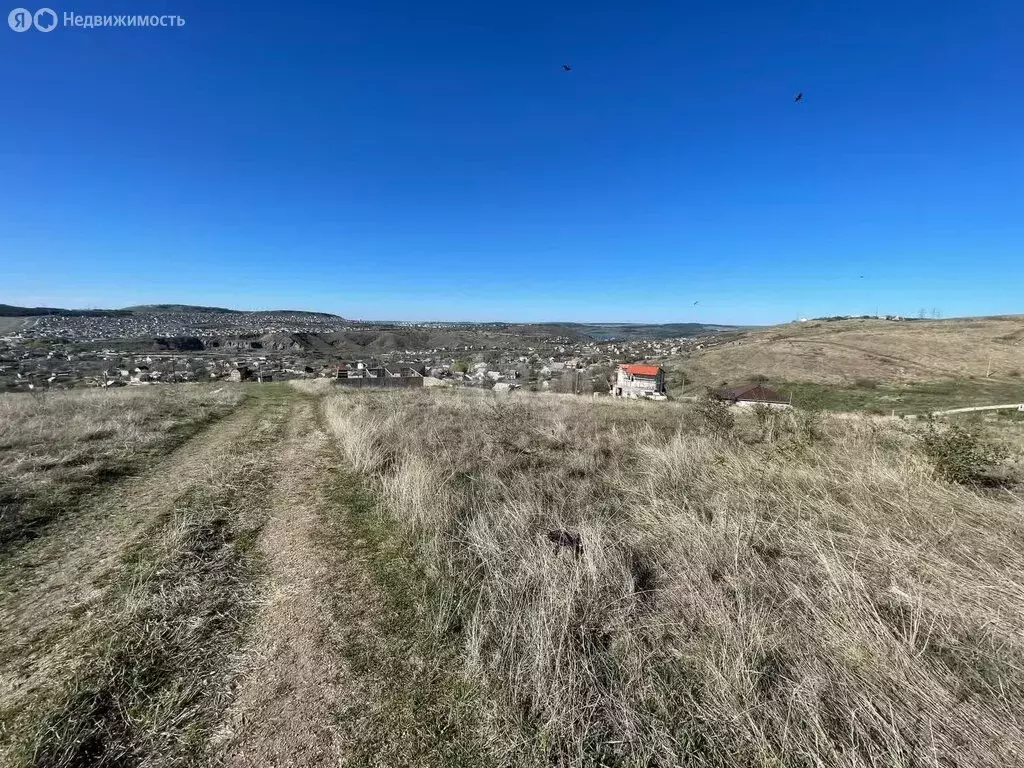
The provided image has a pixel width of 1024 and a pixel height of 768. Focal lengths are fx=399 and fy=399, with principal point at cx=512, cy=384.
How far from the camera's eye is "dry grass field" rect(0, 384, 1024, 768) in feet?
7.36

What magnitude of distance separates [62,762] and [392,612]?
6.28 ft

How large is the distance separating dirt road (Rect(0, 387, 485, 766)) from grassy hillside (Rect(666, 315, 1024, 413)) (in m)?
39.9

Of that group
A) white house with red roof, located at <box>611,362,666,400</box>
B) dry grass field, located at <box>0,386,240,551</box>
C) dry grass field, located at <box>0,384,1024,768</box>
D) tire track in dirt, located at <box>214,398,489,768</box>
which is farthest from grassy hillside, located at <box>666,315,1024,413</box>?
dry grass field, located at <box>0,386,240,551</box>

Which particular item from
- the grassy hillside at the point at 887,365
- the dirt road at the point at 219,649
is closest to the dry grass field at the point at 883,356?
the grassy hillside at the point at 887,365

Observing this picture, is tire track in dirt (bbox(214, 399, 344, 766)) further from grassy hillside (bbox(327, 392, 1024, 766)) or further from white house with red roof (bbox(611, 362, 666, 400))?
white house with red roof (bbox(611, 362, 666, 400))

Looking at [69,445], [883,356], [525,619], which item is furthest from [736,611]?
[883,356]

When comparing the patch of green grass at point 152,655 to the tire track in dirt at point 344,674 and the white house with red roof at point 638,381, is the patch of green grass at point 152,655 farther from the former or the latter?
the white house with red roof at point 638,381

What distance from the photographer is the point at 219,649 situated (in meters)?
2.99

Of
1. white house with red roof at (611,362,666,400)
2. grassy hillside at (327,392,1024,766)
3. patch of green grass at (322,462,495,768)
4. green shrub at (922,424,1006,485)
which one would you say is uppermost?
green shrub at (922,424,1006,485)

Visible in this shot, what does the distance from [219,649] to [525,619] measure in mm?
2301

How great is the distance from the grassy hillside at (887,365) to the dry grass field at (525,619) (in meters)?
36.2

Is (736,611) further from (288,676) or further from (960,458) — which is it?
(960,458)

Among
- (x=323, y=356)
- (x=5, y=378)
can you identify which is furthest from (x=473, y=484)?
(x=323, y=356)

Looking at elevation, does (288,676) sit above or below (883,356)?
above
